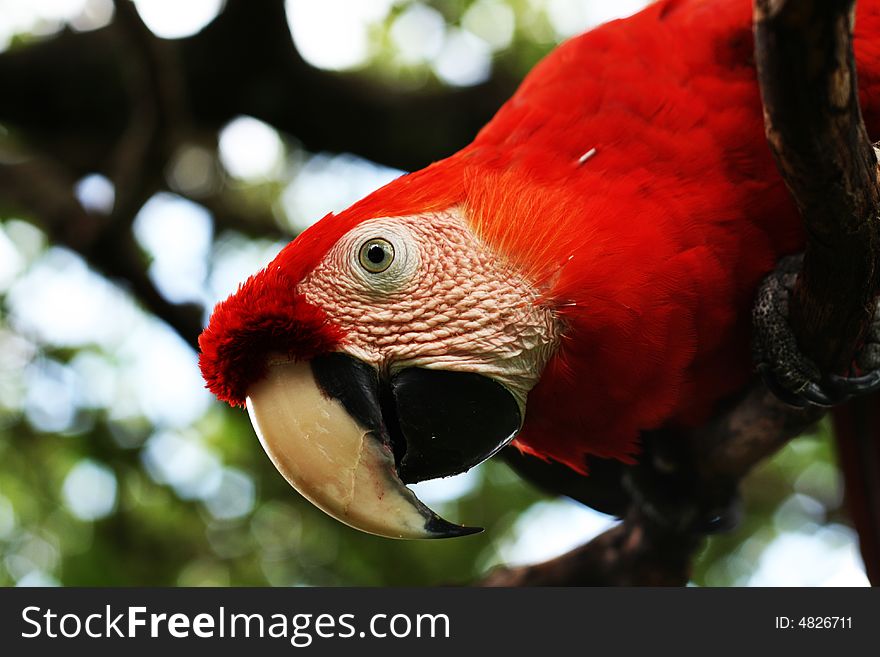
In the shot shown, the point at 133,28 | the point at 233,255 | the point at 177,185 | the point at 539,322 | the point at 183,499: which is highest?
the point at 133,28

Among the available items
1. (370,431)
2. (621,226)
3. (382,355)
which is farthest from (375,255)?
(621,226)

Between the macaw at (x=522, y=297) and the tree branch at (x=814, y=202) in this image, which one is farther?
the macaw at (x=522, y=297)

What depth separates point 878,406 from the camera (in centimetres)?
238

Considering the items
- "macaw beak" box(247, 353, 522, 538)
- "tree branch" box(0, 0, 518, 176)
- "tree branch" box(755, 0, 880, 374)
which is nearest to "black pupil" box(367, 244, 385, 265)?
"macaw beak" box(247, 353, 522, 538)

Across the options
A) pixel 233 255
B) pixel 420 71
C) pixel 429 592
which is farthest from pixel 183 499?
pixel 420 71

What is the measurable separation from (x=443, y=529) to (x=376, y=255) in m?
0.46

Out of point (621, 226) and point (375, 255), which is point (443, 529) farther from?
point (621, 226)

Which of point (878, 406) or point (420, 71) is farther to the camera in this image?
point (420, 71)

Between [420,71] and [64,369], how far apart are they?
66.5 inches

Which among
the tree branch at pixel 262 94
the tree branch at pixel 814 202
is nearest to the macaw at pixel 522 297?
the tree branch at pixel 814 202

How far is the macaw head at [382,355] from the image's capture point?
140 cm

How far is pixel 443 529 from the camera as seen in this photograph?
1.40 m

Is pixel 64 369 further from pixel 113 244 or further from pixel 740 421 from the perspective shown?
pixel 740 421

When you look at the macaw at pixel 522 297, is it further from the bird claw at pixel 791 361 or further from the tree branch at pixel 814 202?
the tree branch at pixel 814 202
